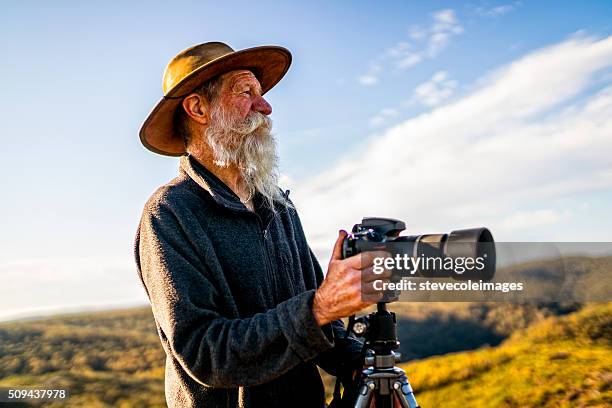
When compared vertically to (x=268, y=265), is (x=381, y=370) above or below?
below

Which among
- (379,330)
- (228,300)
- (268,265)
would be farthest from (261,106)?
(379,330)

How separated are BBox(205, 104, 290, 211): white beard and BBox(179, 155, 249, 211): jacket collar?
10cm

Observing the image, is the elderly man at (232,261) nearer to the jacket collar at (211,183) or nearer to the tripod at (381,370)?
the jacket collar at (211,183)

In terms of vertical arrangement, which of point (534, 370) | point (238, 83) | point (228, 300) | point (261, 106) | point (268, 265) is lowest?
point (534, 370)

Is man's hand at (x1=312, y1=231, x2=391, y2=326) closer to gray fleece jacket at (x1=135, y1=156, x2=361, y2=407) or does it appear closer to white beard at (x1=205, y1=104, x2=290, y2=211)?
gray fleece jacket at (x1=135, y1=156, x2=361, y2=407)

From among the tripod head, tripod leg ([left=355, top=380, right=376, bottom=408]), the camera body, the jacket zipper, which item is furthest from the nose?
tripod leg ([left=355, top=380, right=376, bottom=408])

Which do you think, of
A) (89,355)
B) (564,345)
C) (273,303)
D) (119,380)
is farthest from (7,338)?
(564,345)

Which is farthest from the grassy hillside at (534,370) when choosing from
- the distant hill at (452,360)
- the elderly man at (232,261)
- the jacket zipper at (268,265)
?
the jacket zipper at (268,265)

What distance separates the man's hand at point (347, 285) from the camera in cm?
187

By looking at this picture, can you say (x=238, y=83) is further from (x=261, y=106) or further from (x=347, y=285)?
(x=347, y=285)

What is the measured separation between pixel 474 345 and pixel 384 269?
3.80 metres

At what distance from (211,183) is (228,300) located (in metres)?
0.61

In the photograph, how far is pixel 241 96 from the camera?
2949mm

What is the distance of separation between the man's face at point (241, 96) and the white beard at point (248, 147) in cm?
3
